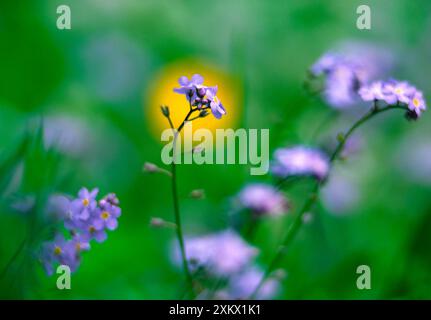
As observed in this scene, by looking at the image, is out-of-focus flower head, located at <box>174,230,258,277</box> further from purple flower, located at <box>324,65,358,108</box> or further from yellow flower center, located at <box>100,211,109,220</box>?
purple flower, located at <box>324,65,358,108</box>

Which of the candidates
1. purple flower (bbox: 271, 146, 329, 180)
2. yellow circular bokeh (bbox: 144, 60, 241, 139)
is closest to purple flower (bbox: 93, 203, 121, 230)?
purple flower (bbox: 271, 146, 329, 180)

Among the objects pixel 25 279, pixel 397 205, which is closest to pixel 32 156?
pixel 25 279

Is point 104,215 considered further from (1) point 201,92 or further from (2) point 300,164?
(2) point 300,164

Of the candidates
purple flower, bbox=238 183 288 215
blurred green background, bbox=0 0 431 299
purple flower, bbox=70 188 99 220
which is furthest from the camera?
blurred green background, bbox=0 0 431 299

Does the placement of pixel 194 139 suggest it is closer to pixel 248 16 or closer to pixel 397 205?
pixel 397 205

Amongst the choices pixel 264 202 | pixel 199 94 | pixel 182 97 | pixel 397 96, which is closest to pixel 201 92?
pixel 199 94
